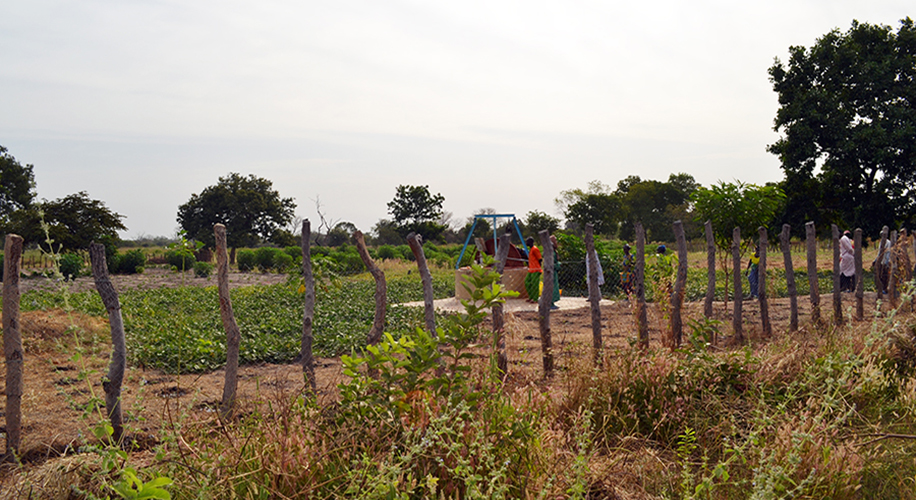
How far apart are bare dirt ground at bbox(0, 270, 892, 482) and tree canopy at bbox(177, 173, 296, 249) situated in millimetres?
33940

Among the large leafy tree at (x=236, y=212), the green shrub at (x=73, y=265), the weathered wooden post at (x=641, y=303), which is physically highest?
the large leafy tree at (x=236, y=212)

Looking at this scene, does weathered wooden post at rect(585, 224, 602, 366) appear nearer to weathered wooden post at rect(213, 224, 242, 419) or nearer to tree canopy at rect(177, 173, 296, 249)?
weathered wooden post at rect(213, 224, 242, 419)

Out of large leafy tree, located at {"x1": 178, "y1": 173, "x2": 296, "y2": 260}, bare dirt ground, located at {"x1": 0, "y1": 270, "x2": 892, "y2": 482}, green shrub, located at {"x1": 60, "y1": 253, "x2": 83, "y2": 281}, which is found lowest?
bare dirt ground, located at {"x1": 0, "y1": 270, "x2": 892, "y2": 482}

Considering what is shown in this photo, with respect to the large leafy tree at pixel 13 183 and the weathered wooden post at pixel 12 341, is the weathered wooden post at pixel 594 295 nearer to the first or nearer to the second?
the weathered wooden post at pixel 12 341

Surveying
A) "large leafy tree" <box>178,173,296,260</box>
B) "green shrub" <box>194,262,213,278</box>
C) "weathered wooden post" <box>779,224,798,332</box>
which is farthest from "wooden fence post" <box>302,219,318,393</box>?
"large leafy tree" <box>178,173,296,260</box>

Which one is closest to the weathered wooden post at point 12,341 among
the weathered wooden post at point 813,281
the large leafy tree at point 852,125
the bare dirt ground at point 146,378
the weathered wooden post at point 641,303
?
the bare dirt ground at point 146,378

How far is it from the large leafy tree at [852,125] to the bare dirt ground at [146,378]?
963 cm

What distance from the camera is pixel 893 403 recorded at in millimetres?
4488

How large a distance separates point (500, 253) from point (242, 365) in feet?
12.0

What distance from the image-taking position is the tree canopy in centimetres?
4253

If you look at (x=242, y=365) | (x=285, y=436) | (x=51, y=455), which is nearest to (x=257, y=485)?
(x=285, y=436)

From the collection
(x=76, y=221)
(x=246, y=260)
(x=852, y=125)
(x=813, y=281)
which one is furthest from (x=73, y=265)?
(x=852, y=125)

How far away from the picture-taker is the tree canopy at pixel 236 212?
1674 inches

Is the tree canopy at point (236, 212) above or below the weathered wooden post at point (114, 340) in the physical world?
above
